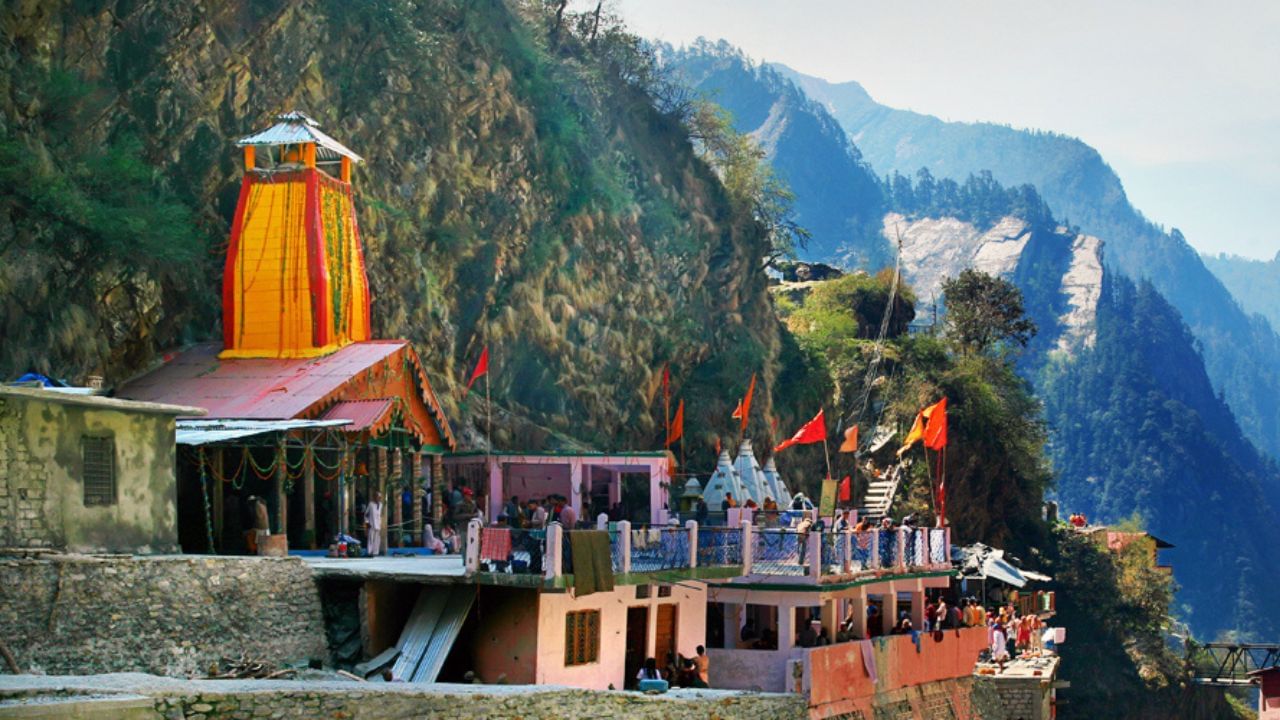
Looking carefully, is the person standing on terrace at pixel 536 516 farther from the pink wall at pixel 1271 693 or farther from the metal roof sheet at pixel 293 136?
the pink wall at pixel 1271 693

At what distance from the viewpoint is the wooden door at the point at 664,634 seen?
28.2 meters

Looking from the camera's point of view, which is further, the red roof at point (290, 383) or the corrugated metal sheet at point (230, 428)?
the red roof at point (290, 383)

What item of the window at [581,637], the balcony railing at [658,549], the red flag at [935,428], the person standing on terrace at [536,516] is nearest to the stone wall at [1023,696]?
the red flag at [935,428]

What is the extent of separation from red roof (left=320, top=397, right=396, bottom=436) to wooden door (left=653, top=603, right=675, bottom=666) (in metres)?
6.06

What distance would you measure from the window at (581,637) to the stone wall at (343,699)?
2109 mm

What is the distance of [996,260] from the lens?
183 meters

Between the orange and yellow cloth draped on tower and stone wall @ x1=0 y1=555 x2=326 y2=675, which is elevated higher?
the orange and yellow cloth draped on tower

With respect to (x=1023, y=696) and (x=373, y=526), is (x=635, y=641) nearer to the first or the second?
(x=373, y=526)

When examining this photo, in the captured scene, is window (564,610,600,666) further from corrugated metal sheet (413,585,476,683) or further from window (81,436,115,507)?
window (81,436,115,507)

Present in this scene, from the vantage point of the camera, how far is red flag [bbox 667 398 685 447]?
47938 millimetres

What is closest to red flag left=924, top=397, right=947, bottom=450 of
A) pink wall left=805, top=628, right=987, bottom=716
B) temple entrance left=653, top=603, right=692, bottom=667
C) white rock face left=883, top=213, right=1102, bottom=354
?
pink wall left=805, top=628, right=987, bottom=716

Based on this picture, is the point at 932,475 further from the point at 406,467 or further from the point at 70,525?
the point at 70,525

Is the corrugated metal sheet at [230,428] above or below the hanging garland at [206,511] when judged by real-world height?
above

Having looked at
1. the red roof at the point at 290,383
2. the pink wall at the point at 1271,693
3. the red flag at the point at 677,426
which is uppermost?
the red roof at the point at 290,383
